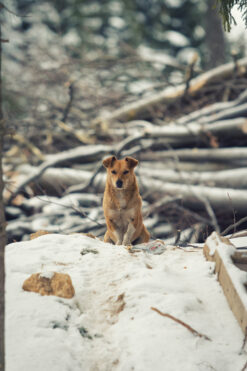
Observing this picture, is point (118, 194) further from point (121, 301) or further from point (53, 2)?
point (53, 2)

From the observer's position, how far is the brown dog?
12.1 feet

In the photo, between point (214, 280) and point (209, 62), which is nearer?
point (214, 280)

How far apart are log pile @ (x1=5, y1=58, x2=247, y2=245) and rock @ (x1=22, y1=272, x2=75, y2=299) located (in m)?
3.64

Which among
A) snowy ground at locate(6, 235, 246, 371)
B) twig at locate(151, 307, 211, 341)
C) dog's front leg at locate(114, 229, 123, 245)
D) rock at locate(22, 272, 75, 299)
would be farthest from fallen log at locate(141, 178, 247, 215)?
rock at locate(22, 272, 75, 299)

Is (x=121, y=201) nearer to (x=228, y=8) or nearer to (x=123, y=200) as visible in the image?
(x=123, y=200)

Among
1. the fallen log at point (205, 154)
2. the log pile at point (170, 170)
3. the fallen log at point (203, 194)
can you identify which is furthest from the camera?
the fallen log at point (205, 154)

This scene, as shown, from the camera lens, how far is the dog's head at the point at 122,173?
3.62 meters

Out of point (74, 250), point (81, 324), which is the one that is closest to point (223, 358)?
point (81, 324)

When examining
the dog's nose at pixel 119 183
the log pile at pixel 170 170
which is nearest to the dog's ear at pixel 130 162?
the dog's nose at pixel 119 183

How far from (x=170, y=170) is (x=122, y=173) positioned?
4462 mm

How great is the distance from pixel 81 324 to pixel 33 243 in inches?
49.5

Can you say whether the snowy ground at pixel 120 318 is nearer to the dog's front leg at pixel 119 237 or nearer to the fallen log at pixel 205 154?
the dog's front leg at pixel 119 237

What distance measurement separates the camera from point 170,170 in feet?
26.2

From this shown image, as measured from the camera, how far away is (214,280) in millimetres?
2822
